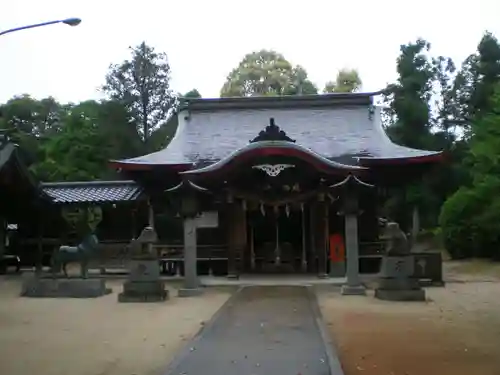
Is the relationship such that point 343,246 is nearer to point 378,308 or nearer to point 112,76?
point 378,308

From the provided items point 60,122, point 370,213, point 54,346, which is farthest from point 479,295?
point 60,122

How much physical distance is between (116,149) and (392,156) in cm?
1869

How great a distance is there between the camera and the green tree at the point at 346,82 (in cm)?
4403

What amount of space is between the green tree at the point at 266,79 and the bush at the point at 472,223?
22.5 metres

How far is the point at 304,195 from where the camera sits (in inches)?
674

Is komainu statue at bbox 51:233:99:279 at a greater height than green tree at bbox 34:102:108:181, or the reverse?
green tree at bbox 34:102:108:181

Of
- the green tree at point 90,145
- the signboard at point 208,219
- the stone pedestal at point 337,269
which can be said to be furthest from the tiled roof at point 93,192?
the green tree at point 90,145

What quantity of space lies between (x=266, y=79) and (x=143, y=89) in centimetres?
1124

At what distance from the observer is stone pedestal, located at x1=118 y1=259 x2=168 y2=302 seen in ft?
42.5

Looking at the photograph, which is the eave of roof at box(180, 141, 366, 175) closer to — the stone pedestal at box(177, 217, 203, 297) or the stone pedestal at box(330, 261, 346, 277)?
the stone pedestal at box(177, 217, 203, 297)

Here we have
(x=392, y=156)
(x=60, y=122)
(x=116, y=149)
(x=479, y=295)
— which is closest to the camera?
(x=479, y=295)

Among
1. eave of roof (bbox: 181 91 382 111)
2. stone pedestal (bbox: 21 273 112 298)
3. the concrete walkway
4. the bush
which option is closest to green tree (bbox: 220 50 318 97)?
eave of roof (bbox: 181 91 382 111)

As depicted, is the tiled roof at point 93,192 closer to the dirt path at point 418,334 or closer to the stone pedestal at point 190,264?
the stone pedestal at point 190,264

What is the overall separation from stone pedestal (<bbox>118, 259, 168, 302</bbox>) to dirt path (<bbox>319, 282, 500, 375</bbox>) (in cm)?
344
